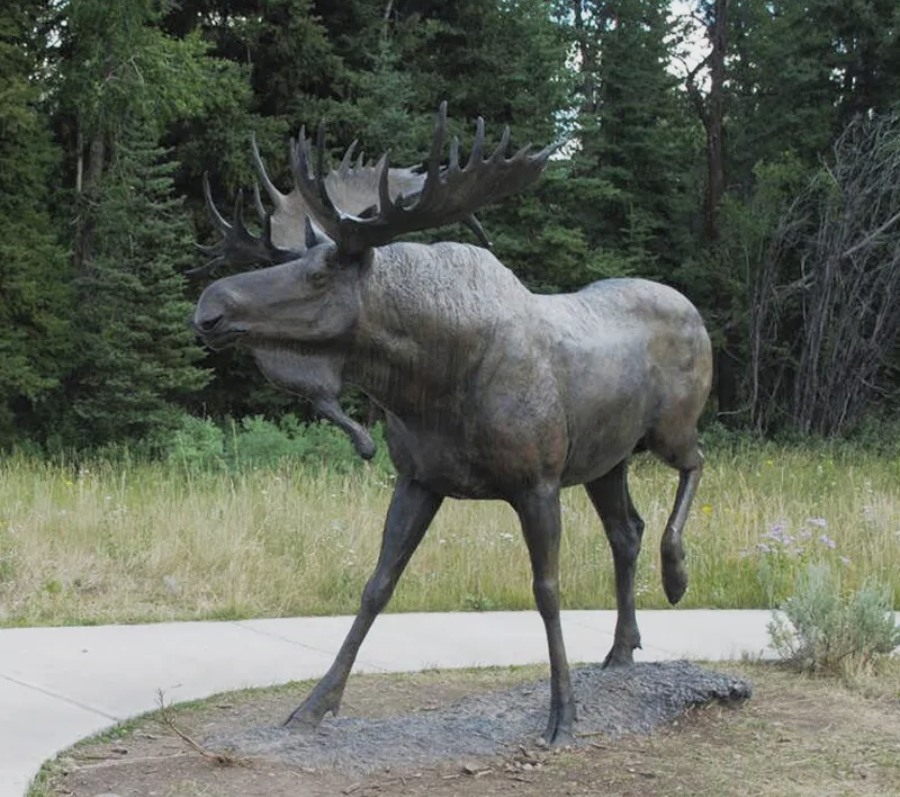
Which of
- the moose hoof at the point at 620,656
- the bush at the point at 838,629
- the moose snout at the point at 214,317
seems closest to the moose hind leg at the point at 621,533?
the moose hoof at the point at 620,656

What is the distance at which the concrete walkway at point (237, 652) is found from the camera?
528 cm

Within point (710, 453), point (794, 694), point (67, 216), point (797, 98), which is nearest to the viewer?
point (794, 694)

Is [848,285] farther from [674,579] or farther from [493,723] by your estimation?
[493,723]

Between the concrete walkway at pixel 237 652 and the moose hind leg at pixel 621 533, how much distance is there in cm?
100

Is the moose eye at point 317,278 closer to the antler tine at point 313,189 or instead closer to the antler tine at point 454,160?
the antler tine at point 313,189

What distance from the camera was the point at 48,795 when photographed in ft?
13.8

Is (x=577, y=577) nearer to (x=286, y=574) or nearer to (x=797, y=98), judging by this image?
(x=286, y=574)

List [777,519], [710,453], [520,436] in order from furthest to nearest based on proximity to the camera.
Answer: [710,453]
[777,519]
[520,436]

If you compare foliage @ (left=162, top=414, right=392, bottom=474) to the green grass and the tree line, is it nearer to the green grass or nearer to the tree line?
the tree line

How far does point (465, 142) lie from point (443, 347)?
18.3 m

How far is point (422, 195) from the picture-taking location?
13.8 ft

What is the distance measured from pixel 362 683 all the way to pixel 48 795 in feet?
6.74

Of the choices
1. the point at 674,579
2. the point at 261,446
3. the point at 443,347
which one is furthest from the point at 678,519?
the point at 261,446

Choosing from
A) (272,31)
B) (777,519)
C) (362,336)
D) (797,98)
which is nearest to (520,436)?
(362,336)
